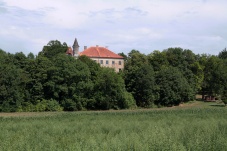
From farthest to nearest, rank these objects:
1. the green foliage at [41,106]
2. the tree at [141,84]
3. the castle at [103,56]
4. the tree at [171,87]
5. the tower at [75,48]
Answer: the castle at [103,56]
the tower at [75,48]
the tree at [171,87]
the tree at [141,84]
the green foliage at [41,106]

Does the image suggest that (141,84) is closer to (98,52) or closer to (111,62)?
(111,62)

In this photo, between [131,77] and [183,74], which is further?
[183,74]

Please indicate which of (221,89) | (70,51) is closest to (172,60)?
(221,89)

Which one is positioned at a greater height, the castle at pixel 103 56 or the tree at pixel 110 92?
the castle at pixel 103 56

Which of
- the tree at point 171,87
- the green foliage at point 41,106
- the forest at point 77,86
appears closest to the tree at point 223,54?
the forest at point 77,86

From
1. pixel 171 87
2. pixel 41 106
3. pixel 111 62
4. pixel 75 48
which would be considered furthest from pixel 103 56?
pixel 41 106

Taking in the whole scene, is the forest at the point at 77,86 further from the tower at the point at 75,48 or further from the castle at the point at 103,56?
the castle at the point at 103,56

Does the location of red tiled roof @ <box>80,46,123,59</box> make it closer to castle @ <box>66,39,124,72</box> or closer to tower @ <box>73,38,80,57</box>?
castle @ <box>66,39,124,72</box>

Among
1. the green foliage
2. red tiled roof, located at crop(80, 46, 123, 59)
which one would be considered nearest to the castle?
red tiled roof, located at crop(80, 46, 123, 59)


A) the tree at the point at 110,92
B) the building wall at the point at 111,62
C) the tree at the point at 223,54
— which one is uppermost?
the tree at the point at 223,54

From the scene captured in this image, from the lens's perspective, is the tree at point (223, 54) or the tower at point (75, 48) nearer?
the tower at point (75, 48)

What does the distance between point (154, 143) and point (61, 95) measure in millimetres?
59141

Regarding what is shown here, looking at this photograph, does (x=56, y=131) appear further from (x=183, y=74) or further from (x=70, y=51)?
(x=70, y=51)

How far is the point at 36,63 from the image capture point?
69875 mm
